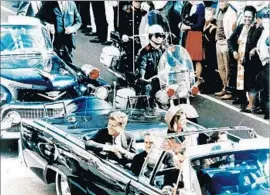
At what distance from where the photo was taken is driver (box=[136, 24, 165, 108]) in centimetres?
325

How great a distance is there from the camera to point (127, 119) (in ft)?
10.4

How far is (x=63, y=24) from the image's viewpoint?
310 cm

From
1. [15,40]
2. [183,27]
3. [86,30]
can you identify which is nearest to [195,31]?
[183,27]

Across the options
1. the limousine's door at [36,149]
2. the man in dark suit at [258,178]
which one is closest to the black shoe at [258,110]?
the man in dark suit at [258,178]

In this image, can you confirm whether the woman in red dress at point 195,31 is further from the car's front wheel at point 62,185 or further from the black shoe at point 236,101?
the car's front wheel at point 62,185

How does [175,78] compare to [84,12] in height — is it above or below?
below

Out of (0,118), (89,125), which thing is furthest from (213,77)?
(0,118)

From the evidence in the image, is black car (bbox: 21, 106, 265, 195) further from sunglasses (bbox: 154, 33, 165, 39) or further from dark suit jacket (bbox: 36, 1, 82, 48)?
sunglasses (bbox: 154, 33, 165, 39)

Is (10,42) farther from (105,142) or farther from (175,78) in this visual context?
(175,78)

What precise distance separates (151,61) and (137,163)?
1.94ft

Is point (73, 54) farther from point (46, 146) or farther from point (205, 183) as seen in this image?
point (205, 183)

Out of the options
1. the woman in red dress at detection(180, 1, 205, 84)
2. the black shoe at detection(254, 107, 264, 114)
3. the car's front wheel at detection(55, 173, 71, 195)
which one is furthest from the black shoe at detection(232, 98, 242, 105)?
the car's front wheel at detection(55, 173, 71, 195)

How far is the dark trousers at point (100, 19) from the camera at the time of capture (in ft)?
A: 10.3

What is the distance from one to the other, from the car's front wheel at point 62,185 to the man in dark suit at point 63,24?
606mm
